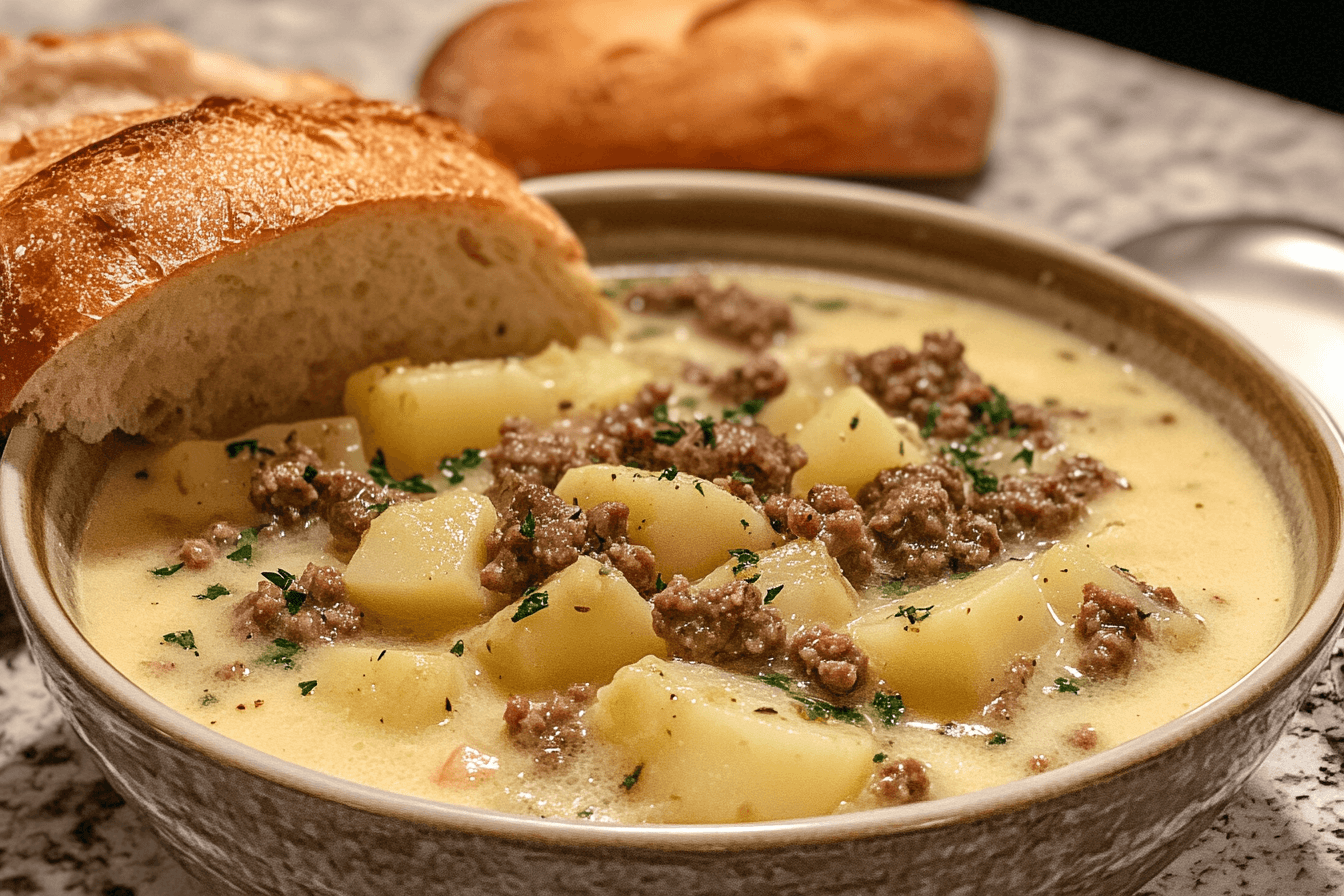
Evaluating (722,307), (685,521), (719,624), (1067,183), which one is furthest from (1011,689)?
(1067,183)

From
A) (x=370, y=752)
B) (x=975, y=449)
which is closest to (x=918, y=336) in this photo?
(x=975, y=449)

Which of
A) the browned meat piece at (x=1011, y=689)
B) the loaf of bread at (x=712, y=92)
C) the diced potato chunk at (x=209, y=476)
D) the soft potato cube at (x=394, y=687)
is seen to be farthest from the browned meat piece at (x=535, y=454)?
the loaf of bread at (x=712, y=92)

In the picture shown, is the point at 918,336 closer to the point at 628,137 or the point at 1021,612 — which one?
the point at 1021,612

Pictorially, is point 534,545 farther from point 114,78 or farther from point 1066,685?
point 114,78

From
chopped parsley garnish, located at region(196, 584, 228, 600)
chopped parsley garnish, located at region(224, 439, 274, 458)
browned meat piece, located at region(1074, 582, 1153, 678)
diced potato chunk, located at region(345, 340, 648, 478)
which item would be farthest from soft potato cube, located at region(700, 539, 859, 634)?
chopped parsley garnish, located at region(224, 439, 274, 458)

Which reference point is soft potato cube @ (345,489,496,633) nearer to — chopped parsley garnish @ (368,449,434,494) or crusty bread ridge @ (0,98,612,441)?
chopped parsley garnish @ (368,449,434,494)

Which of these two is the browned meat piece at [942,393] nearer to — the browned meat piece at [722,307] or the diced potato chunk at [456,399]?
the browned meat piece at [722,307]
